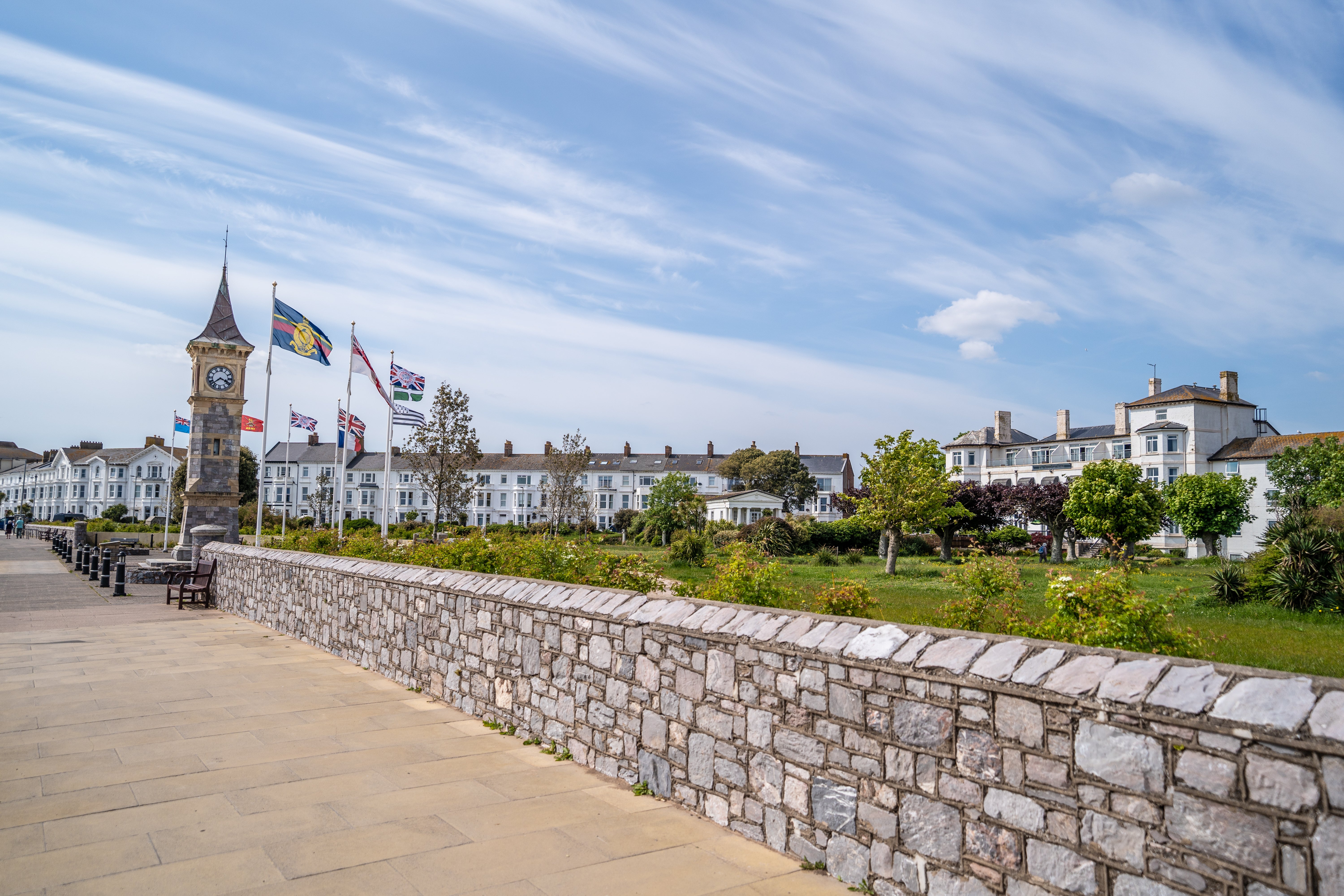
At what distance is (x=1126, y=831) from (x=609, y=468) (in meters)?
87.3

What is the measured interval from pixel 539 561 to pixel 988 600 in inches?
200

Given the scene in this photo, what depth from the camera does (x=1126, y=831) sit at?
318 cm

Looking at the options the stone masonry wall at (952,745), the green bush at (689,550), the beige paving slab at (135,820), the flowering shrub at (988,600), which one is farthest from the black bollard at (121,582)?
the flowering shrub at (988,600)

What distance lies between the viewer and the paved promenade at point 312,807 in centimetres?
438

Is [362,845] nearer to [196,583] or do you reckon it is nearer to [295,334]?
[196,583]

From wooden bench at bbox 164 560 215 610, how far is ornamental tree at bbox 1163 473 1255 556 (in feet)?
148

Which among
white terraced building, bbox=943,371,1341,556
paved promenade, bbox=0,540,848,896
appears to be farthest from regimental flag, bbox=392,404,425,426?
white terraced building, bbox=943,371,1341,556

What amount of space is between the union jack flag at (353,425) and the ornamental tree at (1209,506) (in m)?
40.6

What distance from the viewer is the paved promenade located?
14.4 ft

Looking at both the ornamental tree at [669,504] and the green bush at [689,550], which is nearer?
the green bush at [689,550]

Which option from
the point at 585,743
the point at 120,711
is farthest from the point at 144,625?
the point at 585,743

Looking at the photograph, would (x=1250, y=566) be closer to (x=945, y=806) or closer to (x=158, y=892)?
(x=945, y=806)

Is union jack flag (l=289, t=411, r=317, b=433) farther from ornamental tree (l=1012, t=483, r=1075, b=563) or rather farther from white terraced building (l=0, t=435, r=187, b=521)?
white terraced building (l=0, t=435, r=187, b=521)

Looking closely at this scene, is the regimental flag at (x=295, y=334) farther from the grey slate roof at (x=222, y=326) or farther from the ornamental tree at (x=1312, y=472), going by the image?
the ornamental tree at (x=1312, y=472)
